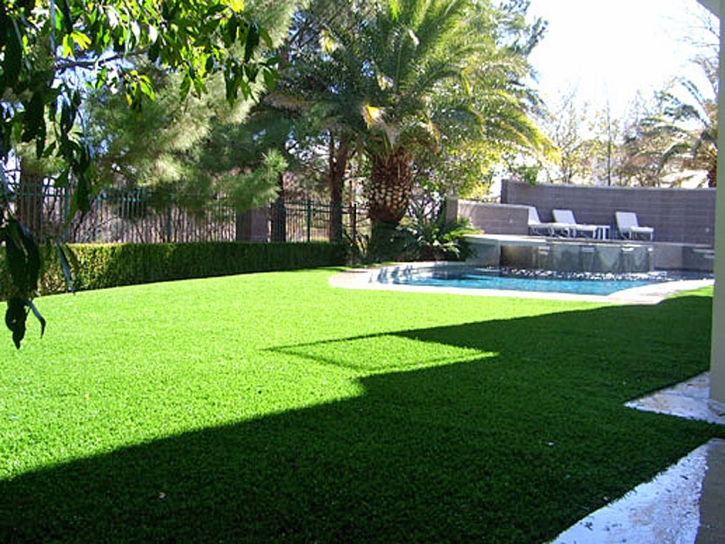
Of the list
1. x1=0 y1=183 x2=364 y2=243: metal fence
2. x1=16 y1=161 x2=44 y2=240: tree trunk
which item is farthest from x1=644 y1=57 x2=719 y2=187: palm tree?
x1=16 y1=161 x2=44 y2=240: tree trunk

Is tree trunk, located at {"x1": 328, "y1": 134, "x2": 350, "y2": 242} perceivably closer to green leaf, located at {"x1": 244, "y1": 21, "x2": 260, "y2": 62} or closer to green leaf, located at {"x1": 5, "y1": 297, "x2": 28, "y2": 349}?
green leaf, located at {"x1": 244, "y1": 21, "x2": 260, "y2": 62}

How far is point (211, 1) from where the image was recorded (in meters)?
2.92

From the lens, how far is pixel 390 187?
61.6 ft

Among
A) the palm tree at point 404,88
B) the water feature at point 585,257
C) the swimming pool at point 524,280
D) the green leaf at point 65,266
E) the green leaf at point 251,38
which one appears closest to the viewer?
the green leaf at point 65,266

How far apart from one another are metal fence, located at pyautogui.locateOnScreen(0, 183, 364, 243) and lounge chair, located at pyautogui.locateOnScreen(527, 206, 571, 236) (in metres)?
7.72

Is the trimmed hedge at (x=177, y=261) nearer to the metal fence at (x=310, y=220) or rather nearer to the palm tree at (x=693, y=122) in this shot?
the metal fence at (x=310, y=220)

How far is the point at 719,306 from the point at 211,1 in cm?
377

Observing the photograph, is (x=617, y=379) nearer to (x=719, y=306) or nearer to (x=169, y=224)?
(x=719, y=306)

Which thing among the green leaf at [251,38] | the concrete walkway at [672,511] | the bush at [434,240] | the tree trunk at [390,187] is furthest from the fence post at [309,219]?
the green leaf at [251,38]

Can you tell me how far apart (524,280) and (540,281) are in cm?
38

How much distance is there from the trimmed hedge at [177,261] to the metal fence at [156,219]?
0.69m

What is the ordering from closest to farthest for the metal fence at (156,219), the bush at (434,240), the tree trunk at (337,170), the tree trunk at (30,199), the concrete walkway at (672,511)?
1. the concrete walkway at (672,511)
2. the tree trunk at (30,199)
3. the metal fence at (156,219)
4. the bush at (434,240)
5. the tree trunk at (337,170)

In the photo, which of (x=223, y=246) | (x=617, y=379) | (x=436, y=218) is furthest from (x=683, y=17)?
(x=617, y=379)

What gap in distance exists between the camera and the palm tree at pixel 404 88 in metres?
17.1
